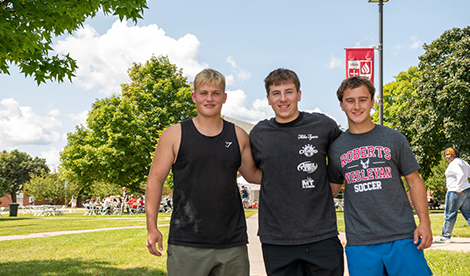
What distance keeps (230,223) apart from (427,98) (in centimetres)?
2252

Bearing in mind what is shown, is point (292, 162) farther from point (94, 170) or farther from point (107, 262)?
point (94, 170)

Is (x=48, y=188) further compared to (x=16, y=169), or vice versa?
(x=16, y=169)

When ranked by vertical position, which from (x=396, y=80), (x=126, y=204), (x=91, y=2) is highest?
(x=396, y=80)

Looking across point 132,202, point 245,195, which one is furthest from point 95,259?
point 132,202

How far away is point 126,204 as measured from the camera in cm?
3077

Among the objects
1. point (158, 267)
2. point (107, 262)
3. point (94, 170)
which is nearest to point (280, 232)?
point (158, 267)

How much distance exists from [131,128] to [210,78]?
88.3ft

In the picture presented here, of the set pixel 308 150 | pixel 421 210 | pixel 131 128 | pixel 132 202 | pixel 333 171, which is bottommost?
pixel 132 202

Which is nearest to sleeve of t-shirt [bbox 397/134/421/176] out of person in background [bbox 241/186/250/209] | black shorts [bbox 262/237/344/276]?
black shorts [bbox 262/237/344/276]

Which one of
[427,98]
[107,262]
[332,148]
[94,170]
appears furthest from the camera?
[94,170]

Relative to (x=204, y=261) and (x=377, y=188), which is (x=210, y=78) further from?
(x=377, y=188)

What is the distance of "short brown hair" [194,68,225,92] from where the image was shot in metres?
3.13

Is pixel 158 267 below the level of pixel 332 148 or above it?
below

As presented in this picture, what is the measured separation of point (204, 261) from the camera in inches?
114
